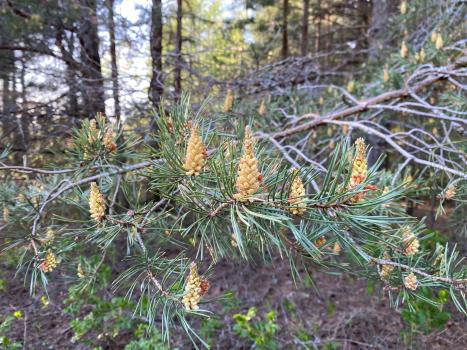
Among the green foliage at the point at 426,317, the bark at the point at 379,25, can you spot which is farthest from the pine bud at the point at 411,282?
the bark at the point at 379,25

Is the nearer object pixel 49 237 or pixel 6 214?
pixel 49 237

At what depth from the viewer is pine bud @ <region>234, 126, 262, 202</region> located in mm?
666

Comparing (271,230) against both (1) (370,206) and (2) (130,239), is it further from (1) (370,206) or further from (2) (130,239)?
(2) (130,239)

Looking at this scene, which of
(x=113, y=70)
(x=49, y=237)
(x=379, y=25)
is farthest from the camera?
(x=379, y=25)

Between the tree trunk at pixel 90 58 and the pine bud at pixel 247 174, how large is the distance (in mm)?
2705

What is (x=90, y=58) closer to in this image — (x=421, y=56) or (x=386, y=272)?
(x=421, y=56)

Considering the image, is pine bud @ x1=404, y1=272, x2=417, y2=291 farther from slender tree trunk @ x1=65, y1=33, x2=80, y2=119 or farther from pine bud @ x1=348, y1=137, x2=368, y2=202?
slender tree trunk @ x1=65, y1=33, x2=80, y2=119

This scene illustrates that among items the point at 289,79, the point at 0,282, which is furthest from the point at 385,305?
the point at 0,282

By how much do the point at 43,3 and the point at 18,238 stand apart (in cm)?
271

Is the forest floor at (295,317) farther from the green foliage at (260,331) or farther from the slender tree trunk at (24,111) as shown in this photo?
the slender tree trunk at (24,111)

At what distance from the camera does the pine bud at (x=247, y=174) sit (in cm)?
67

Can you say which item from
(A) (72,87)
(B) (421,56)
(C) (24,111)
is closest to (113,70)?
(A) (72,87)

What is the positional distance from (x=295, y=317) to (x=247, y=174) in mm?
2930

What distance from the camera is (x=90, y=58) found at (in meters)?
3.29
